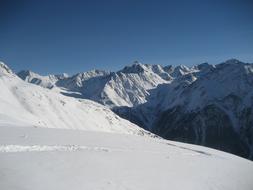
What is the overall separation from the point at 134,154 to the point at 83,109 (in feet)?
484

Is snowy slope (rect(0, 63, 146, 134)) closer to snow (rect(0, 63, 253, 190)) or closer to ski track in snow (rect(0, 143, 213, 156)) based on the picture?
ski track in snow (rect(0, 143, 213, 156))

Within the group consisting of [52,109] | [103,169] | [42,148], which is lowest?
[103,169]

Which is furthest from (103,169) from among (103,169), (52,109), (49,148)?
(52,109)

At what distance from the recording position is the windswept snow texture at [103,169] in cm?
1716

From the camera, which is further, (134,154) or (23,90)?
(23,90)

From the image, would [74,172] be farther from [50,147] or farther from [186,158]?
[186,158]

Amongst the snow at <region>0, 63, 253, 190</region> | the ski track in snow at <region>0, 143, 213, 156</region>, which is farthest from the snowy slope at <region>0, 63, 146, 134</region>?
the snow at <region>0, 63, 253, 190</region>

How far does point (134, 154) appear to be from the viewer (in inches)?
1078

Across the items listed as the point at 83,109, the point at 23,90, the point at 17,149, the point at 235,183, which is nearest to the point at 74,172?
the point at 17,149

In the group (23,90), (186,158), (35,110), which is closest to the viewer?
(186,158)

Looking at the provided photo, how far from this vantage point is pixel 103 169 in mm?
20578

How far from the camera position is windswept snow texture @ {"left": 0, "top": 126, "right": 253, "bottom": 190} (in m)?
17.2

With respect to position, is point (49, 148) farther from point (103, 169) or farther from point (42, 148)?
point (103, 169)

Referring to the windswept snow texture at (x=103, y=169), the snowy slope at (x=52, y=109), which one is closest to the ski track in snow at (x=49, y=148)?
the windswept snow texture at (x=103, y=169)
